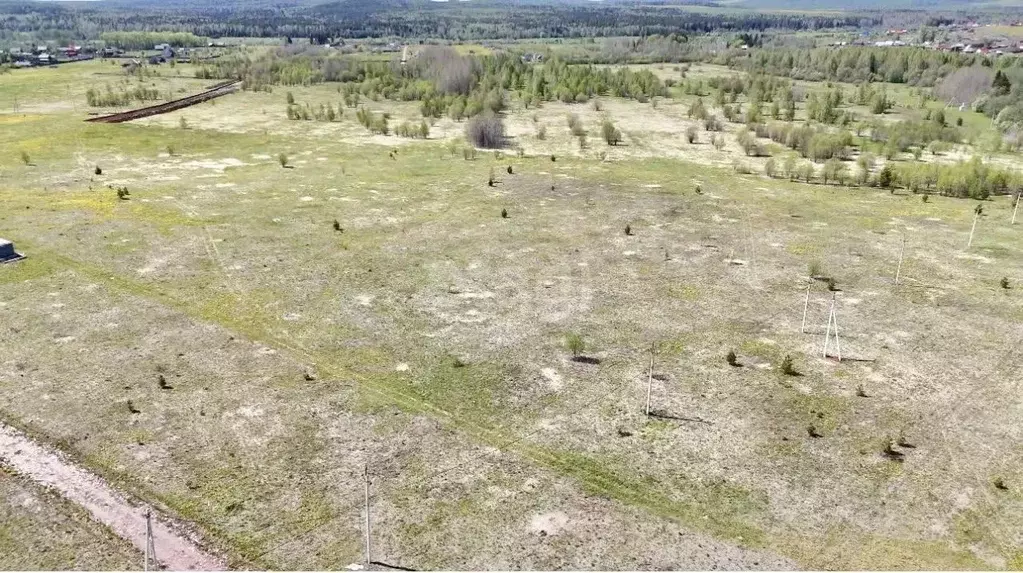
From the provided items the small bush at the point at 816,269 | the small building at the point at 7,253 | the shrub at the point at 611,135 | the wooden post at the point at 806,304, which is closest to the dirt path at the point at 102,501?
the small building at the point at 7,253

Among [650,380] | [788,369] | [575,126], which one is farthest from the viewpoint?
[575,126]

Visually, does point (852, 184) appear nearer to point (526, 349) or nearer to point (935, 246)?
point (935, 246)

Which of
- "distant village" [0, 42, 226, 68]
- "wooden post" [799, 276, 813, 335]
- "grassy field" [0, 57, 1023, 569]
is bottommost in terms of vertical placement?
"grassy field" [0, 57, 1023, 569]

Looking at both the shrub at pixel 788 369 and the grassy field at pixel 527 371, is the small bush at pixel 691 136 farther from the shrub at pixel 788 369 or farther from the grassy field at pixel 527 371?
the shrub at pixel 788 369

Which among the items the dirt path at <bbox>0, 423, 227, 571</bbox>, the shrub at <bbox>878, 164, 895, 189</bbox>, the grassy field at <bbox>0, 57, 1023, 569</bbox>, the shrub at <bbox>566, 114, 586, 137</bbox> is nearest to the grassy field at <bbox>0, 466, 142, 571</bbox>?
the dirt path at <bbox>0, 423, 227, 571</bbox>

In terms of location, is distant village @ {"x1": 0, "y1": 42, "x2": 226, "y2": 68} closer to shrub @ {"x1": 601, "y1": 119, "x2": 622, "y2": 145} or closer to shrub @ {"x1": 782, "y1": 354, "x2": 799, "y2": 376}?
shrub @ {"x1": 601, "y1": 119, "x2": 622, "y2": 145}

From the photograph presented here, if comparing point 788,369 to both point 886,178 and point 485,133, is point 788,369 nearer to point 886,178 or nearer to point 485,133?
point 886,178

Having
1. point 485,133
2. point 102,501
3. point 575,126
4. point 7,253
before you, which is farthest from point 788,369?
point 575,126
